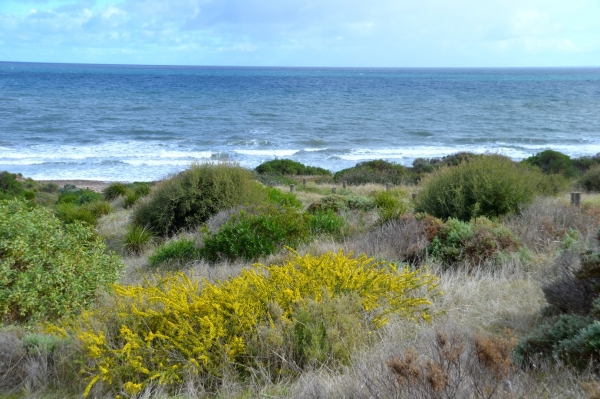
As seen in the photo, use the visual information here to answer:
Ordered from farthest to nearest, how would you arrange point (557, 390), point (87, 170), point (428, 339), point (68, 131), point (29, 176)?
1. point (68, 131)
2. point (87, 170)
3. point (29, 176)
4. point (428, 339)
5. point (557, 390)

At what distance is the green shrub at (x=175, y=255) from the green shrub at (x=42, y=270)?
253 cm

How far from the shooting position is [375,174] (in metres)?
28.3

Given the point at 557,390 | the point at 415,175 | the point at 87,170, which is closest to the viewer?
the point at 557,390

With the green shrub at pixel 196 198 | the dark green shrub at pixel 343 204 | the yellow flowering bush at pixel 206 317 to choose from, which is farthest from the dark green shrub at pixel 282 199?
the yellow flowering bush at pixel 206 317

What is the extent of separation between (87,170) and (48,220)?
27.8 m

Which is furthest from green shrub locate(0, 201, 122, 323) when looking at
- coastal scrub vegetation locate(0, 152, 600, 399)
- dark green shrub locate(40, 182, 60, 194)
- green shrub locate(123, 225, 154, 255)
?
dark green shrub locate(40, 182, 60, 194)

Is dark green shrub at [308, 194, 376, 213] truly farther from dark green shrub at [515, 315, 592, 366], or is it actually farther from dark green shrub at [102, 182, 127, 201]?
dark green shrub at [102, 182, 127, 201]

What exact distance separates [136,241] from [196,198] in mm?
1645

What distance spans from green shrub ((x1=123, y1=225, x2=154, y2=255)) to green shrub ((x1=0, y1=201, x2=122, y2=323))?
4688 millimetres

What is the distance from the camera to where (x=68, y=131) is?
4659cm

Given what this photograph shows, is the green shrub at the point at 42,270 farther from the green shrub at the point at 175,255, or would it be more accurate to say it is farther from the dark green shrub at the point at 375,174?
the dark green shrub at the point at 375,174

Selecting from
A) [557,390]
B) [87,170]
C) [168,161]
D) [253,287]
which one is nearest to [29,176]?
[87,170]

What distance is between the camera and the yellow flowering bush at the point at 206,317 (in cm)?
415

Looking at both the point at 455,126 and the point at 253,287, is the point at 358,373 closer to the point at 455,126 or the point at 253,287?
the point at 253,287
